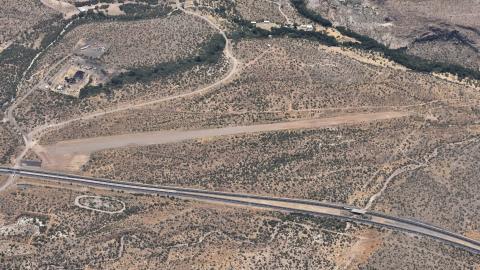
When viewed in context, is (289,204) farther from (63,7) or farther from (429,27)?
(63,7)

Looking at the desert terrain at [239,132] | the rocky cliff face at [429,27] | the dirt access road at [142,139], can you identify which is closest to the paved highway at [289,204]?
the desert terrain at [239,132]

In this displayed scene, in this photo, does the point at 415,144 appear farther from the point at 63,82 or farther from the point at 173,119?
the point at 63,82

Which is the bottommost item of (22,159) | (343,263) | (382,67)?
(343,263)

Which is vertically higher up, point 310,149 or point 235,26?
point 235,26

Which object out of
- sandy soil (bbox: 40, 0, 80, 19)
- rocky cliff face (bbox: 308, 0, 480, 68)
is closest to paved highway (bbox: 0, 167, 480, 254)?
rocky cliff face (bbox: 308, 0, 480, 68)

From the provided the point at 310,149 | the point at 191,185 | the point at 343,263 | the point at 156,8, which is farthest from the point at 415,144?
the point at 156,8

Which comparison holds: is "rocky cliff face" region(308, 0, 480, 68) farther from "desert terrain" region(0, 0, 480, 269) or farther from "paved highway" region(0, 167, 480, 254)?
"paved highway" region(0, 167, 480, 254)

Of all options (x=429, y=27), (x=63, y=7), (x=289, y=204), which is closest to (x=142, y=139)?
(x=289, y=204)
